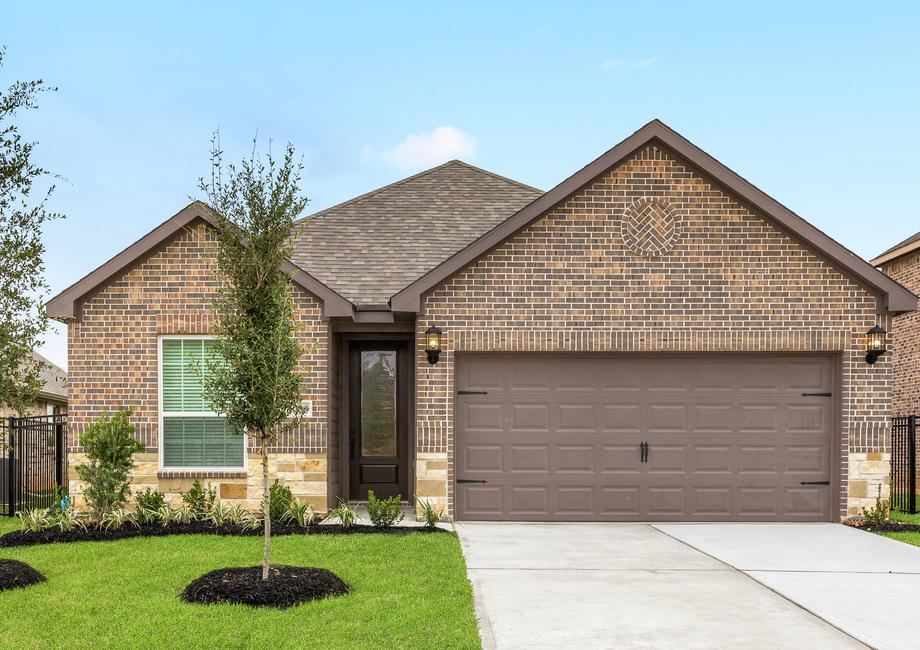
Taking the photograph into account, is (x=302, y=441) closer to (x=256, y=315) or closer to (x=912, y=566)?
(x=256, y=315)

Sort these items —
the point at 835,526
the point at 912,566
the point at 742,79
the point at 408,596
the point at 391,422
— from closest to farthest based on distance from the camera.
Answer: the point at 408,596
the point at 912,566
the point at 835,526
the point at 391,422
the point at 742,79

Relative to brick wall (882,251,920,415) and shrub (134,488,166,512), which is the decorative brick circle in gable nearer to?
shrub (134,488,166,512)

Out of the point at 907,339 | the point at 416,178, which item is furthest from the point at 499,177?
the point at 907,339

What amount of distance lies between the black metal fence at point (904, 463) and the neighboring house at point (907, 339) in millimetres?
2280

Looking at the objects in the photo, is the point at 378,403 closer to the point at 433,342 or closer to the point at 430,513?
the point at 433,342

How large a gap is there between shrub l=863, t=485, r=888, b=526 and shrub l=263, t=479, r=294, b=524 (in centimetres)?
846

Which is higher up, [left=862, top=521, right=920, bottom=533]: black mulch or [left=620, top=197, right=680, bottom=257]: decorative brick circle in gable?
[left=620, top=197, right=680, bottom=257]: decorative brick circle in gable

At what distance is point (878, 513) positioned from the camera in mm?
12133

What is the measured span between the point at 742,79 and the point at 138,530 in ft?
47.9

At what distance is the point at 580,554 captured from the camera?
9641mm

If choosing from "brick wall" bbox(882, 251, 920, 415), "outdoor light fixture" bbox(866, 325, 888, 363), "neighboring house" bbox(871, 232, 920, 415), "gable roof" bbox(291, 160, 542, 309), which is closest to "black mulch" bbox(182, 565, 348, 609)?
"gable roof" bbox(291, 160, 542, 309)

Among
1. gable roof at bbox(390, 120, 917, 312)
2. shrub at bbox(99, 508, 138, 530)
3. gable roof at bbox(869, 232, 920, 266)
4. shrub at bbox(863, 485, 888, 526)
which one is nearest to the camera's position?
shrub at bbox(99, 508, 138, 530)

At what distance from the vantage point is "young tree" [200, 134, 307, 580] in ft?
25.1

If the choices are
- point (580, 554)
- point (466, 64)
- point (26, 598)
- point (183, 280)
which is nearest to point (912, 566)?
point (580, 554)
